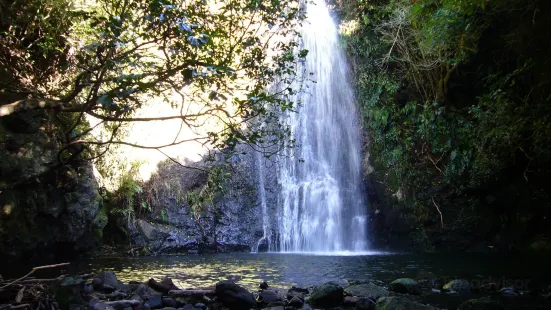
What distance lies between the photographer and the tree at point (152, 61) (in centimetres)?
404

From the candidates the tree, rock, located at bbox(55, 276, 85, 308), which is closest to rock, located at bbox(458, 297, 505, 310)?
the tree

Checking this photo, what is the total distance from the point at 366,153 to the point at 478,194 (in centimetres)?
422

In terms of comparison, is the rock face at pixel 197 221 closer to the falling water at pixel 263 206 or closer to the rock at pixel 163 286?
the falling water at pixel 263 206

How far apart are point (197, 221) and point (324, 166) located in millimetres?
5178

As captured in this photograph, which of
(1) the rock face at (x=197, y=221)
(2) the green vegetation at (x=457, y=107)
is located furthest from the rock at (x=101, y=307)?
(1) the rock face at (x=197, y=221)

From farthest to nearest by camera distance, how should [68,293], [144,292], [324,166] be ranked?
1. [324,166]
2. [144,292]
3. [68,293]

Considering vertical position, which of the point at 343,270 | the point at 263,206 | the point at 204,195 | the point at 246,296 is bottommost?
the point at 246,296

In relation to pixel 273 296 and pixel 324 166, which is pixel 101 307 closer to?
pixel 273 296

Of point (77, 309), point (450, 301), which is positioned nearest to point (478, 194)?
point (450, 301)

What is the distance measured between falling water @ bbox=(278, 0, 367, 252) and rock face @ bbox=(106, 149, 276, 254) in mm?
1161

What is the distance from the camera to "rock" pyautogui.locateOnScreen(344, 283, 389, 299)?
5.89 m

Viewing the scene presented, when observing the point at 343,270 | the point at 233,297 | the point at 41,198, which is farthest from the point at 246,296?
the point at 41,198

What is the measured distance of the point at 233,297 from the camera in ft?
17.4

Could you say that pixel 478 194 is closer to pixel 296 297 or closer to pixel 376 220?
pixel 376 220
